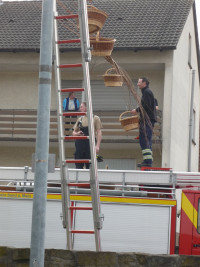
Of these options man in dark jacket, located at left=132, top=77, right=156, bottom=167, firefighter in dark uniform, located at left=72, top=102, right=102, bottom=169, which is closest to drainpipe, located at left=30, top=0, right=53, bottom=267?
firefighter in dark uniform, located at left=72, top=102, right=102, bottom=169

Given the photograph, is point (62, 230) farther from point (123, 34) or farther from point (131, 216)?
point (123, 34)

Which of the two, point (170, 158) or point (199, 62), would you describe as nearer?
point (170, 158)

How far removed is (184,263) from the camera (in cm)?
917

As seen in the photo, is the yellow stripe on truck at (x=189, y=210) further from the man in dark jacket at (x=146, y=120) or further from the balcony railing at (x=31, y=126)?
the balcony railing at (x=31, y=126)

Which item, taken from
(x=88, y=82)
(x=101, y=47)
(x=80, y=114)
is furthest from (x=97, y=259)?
(x=101, y=47)

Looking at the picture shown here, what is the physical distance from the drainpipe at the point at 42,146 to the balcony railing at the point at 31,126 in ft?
47.0

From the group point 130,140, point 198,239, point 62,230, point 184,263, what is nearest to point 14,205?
point 62,230

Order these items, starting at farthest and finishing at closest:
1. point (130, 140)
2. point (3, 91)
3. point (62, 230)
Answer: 1. point (3, 91)
2. point (130, 140)
3. point (62, 230)

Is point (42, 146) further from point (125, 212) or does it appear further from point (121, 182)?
point (121, 182)

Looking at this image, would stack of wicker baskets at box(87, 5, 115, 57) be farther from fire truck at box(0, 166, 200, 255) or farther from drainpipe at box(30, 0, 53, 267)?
drainpipe at box(30, 0, 53, 267)

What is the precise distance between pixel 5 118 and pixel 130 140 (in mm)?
3810

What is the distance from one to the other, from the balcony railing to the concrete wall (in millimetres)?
14442

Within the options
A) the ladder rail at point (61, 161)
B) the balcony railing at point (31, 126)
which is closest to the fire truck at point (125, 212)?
the ladder rail at point (61, 161)

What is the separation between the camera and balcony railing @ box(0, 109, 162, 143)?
23.8m
